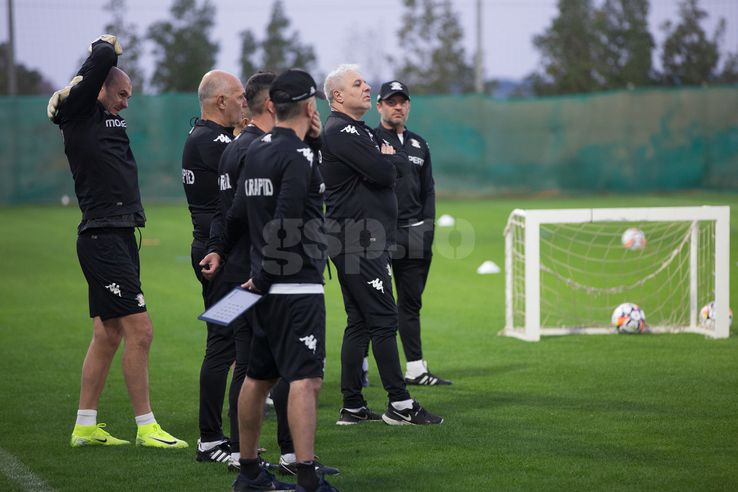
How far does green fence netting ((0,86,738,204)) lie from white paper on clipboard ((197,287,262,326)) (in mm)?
24184

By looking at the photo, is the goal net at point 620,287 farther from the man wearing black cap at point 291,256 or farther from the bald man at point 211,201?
the man wearing black cap at point 291,256

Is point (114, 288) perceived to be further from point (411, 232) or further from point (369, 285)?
point (411, 232)

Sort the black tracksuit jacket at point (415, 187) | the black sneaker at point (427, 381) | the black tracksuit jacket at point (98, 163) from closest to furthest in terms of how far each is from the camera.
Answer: the black tracksuit jacket at point (98, 163) < the black sneaker at point (427, 381) < the black tracksuit jacket at point (415, 187)

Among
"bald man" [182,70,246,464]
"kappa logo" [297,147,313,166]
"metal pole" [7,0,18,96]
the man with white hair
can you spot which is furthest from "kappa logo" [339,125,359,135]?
"metal pole" [7,0,18,96]

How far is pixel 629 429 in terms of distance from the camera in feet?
21.9

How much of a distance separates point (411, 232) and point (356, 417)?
1.84 m

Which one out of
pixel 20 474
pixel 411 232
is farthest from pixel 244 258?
pixel 411 232

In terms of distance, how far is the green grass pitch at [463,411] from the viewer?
580 cm

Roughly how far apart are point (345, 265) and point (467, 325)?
419cm

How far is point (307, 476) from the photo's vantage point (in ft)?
16.9

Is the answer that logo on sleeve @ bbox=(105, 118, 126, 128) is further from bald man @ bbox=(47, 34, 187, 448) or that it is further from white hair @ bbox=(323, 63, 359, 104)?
white hair @ bbox=(323, 63, 359, 104)

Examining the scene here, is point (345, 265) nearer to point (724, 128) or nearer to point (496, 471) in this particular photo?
point (496, 471)

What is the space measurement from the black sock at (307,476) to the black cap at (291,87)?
1.75 meters

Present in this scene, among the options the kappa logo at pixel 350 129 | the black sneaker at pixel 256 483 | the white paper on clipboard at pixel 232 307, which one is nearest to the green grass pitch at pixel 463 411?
the black sneaker at pixel 256 483
